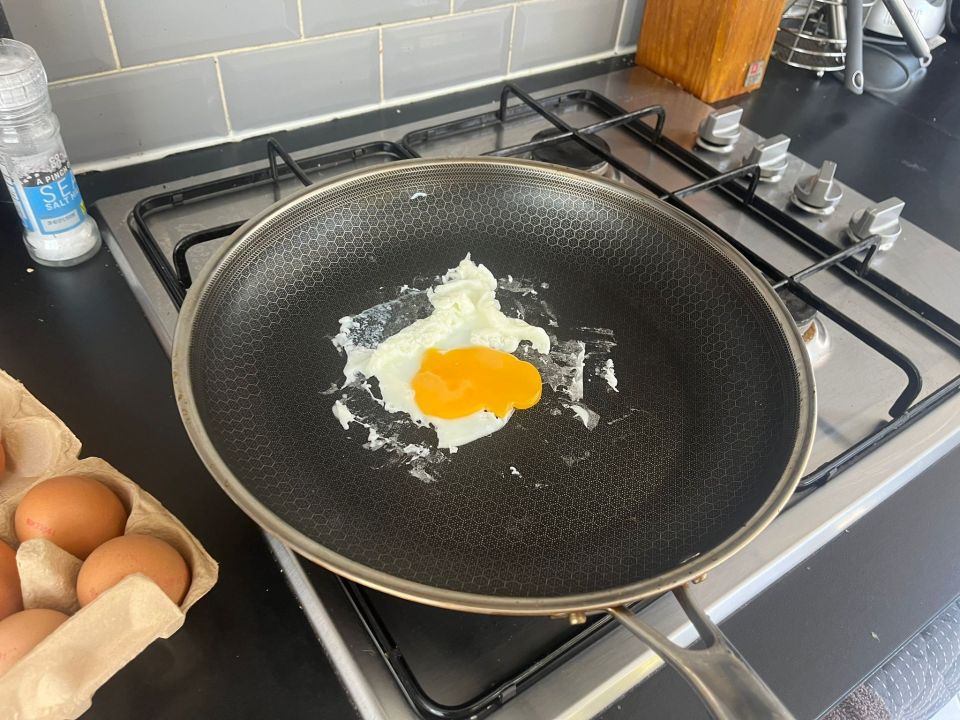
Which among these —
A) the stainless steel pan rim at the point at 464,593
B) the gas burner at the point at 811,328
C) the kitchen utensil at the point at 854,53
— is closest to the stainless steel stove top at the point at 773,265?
the gas burner at the point at 811,328

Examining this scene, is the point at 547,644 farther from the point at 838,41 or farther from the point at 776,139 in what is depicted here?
the point at 838,41

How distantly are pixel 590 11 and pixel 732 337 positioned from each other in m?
0.72

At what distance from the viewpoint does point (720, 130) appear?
1.08 metres

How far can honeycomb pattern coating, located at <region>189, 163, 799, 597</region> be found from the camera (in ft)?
1.94

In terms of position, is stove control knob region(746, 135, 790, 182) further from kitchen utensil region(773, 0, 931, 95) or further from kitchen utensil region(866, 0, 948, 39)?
kitchen utensil region(866, 0, 948, 39)

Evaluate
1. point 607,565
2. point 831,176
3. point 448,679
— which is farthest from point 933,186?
point 448,679

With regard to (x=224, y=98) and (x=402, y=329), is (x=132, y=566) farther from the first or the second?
(x=224, y=98)

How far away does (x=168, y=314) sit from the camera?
79 cm

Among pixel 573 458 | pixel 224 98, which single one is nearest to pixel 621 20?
pixel 224 98

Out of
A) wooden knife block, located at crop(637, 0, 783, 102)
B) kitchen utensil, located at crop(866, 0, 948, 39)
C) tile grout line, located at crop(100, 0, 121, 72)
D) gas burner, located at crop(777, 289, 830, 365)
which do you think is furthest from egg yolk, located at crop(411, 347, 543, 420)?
kitchen utensil, located at crop(866, 0, 948, 39)

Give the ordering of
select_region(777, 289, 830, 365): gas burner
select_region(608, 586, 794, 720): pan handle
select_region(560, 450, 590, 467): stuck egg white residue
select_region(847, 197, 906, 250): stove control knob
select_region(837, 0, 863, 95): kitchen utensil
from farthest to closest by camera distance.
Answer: select_region(837, 0, 863, 95): kitchen utensil
select_region(847, 197, 906, 250): stove control knob
select_region(777, 289, 830, 365): gas burner
select_region(560, 450, 590, 467): stuck egg white residue
select_region(608, 586, 794, 720): pan handle

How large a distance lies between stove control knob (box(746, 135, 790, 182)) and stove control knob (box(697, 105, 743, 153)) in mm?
52

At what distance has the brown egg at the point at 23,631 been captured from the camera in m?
0.49

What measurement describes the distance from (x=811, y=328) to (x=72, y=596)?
754 mm
